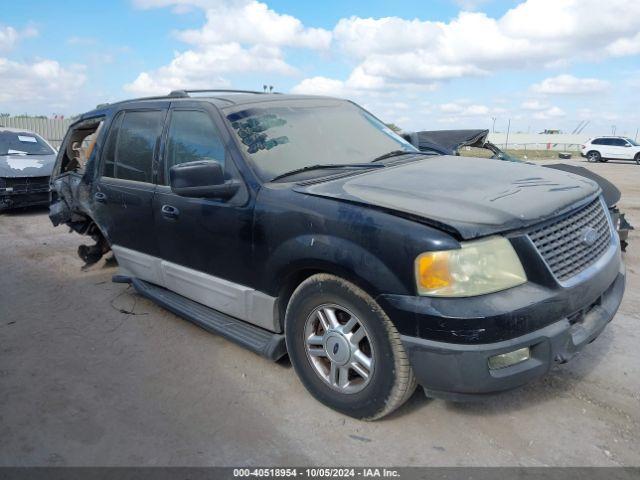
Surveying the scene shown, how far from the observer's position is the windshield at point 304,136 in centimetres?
341

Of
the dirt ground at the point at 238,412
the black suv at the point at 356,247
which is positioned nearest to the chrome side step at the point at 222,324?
the black suv at the point at 356,247

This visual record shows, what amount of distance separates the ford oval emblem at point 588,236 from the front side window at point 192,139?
7.28 feet

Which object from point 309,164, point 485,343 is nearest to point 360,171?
point 309,164

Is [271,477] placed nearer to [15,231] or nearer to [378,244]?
[378,244]

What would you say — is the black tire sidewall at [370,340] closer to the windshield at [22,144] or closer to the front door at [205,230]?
the front door at [205,230]

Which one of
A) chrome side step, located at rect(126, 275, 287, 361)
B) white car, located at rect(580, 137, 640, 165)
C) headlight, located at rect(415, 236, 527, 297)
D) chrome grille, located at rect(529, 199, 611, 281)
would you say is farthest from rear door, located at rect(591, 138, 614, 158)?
headlight, located at rect(415, 236, 527, 297)

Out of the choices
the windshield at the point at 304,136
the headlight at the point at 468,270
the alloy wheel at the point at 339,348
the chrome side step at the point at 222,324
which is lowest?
the chrome side step at the point at 222,324

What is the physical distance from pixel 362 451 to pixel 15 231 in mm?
7936

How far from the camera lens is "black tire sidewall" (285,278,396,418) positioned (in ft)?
8.64

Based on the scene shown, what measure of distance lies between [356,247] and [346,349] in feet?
1.95

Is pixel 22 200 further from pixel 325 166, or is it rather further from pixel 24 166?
pixel 325 166

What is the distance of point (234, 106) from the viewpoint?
3.67 m

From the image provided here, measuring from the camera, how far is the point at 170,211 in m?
3.81

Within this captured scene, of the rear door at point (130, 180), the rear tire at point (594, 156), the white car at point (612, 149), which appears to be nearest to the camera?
the rear door at point (130, 180)
